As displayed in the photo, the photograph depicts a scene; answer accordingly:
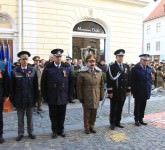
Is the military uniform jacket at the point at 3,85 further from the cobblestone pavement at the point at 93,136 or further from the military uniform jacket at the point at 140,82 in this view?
the military uniform jacket at the point at 140,82

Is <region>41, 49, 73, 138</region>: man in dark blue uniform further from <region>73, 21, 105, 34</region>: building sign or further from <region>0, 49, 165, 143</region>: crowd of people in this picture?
<region>73, 21, 105, 34</region>: building sign

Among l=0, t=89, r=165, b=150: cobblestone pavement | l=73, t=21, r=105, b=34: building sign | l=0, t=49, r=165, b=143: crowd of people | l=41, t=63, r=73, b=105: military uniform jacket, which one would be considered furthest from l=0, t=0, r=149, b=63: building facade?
l=41, t=63, r=73, b=105: military uniform jacket

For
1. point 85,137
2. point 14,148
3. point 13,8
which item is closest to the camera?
point 14,148

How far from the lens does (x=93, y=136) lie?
6.48 m

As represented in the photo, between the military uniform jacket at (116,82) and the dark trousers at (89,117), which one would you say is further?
the military uniform jacket at (116,82)

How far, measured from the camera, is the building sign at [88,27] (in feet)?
50.6

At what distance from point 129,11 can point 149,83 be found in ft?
33.1

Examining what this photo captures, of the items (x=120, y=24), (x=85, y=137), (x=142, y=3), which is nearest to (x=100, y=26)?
(x=120, y=24)

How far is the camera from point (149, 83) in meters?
7.57

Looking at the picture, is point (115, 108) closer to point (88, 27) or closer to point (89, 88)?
point (89, 88)

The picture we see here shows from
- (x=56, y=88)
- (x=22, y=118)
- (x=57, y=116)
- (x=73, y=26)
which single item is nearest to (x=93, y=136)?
(x=57, y=116)

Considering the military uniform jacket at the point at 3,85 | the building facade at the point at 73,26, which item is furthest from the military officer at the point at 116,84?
the building facade at the point at 73,26

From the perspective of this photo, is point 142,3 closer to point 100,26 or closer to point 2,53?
point 100,26

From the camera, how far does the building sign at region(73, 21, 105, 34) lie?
15422 mm
